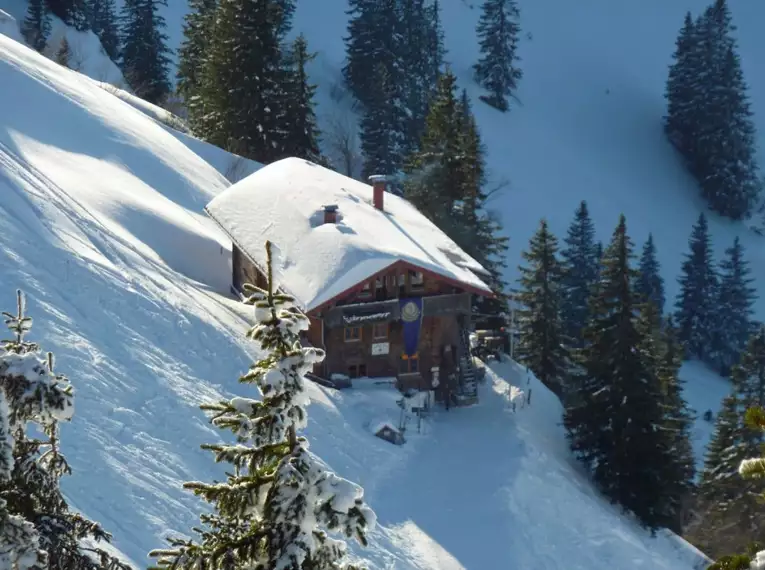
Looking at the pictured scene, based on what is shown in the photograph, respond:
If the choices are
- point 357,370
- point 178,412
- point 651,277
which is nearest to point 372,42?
point 651,277

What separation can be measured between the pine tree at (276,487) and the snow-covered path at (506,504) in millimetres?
16996

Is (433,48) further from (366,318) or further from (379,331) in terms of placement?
(366,318)

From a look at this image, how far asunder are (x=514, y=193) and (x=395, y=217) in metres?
36.8

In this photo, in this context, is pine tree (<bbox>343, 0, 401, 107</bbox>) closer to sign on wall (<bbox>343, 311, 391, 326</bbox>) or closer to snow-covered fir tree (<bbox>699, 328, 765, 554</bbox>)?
snow-covered fir tree (<bbox>699, 328, 765, 554</bbox>)

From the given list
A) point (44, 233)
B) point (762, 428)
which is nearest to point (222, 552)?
point (762, 428)

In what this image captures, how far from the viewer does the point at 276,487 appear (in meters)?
6.61

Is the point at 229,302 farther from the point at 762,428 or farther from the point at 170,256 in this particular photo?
the point at 762,428

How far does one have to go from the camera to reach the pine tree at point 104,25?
237 ft

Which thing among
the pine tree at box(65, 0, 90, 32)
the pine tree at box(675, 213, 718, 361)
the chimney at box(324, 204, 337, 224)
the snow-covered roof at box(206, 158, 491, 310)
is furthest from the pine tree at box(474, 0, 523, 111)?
the chimney at box(324, 204, 337, 224)

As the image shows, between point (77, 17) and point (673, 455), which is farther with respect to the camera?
point (77, 17)

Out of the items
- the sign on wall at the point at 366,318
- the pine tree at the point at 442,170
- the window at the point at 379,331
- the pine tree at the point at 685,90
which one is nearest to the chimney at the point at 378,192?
the window at the point at 379,331

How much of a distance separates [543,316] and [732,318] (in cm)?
2865

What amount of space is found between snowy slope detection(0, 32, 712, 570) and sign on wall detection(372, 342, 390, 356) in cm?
145

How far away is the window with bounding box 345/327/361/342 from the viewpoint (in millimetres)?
30922
